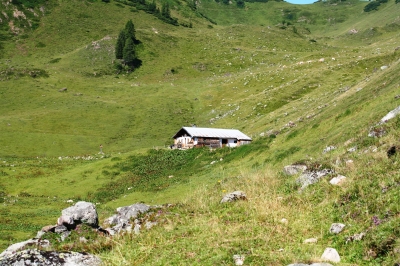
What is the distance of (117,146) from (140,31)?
91479 mm

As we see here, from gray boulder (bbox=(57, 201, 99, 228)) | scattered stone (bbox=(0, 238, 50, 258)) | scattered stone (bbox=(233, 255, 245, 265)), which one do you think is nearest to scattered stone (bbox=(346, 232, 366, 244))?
scattered stone (bbox=(233, 255, 245, 265))

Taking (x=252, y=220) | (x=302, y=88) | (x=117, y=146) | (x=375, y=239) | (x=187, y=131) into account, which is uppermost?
(x=375, y=239)

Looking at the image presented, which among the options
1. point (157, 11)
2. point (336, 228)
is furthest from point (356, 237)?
point (157, 11)

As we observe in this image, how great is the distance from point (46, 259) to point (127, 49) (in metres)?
122

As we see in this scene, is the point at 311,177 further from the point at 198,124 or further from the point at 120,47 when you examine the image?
the point at 120,47

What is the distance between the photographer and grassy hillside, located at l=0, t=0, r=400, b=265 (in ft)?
34.2

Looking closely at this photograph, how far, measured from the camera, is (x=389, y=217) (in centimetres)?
938

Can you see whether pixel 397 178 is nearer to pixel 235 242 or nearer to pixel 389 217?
pixel 389 217

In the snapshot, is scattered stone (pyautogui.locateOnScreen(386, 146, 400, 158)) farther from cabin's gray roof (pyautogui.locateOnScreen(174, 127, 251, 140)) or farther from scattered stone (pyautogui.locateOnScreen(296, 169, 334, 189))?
cabin's gray roof (pyautogui.locateOnScreen(174, 127, 251, 140))

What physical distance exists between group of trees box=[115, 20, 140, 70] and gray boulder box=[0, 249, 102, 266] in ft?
386

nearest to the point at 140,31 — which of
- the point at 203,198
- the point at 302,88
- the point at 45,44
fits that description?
the point at 45,44

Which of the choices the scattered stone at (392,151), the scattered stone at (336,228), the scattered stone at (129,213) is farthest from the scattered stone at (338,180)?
→ the scattered stone at (129,213)

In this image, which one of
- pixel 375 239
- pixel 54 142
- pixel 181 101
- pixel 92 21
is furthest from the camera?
pixel 92 21

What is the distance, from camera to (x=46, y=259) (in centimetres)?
819
